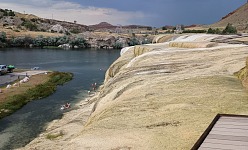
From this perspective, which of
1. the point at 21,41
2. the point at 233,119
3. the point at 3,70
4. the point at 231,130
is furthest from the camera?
the point at 21,41

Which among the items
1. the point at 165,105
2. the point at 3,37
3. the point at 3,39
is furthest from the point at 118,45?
the point at 165,105

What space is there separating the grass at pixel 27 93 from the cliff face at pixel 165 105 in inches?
703

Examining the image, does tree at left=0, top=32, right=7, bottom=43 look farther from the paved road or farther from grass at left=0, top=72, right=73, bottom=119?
grass at left=0, top=72, right=73, bottom=119

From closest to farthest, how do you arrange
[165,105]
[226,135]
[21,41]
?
[226,135] → [165,105] → [21,41]

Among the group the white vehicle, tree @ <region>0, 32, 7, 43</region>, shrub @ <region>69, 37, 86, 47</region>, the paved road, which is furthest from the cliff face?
tree @ <region>0, 32, 7, 43</region>

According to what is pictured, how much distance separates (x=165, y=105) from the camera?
16.4m

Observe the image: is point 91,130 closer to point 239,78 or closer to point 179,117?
point 179,117

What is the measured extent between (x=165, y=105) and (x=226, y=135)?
27.9 feet

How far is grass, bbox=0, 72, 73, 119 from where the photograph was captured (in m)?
42.2

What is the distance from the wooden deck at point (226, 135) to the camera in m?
7.22

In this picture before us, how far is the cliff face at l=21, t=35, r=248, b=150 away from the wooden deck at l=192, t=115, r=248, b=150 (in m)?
2.69

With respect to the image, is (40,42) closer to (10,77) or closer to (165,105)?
(10,77)

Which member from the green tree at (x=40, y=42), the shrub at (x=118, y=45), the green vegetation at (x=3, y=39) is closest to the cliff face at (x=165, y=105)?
the shrub at (x=118, y=45)

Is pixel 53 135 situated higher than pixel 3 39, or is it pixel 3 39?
pixel 3 39
